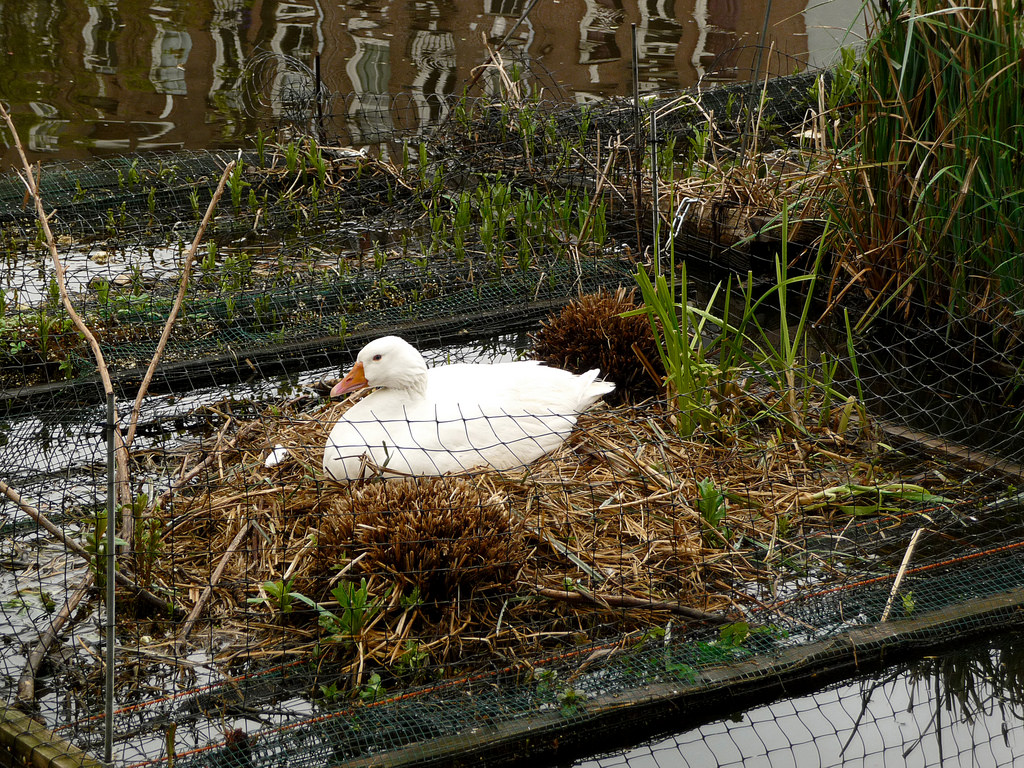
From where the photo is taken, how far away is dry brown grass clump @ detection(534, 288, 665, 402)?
4.73 meters

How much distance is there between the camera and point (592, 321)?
4.77 m

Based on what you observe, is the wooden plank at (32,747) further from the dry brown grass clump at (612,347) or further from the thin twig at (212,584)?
the dry brown grass clump at (612,347)

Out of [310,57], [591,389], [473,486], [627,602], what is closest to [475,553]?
[473,486]

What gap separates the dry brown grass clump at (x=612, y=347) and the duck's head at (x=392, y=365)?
1.04m

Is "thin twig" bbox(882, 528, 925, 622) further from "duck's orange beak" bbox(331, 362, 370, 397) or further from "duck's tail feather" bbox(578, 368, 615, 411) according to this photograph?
"duck's orange beak" bbox(331, 362, 370, 397)

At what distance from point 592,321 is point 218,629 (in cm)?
228

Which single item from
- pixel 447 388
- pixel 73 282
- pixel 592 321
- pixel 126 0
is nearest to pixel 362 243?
pixel 73 282

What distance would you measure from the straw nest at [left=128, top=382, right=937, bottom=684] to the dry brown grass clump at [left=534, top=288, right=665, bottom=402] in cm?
71

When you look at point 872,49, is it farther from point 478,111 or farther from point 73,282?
point 73,282

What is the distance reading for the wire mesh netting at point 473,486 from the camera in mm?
2975

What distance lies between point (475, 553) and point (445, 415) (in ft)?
2.55

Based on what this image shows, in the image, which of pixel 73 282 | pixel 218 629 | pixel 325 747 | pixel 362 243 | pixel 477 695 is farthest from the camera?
pixel 362 243

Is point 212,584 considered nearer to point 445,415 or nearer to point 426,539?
point 426,539

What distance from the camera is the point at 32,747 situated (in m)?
2.60
